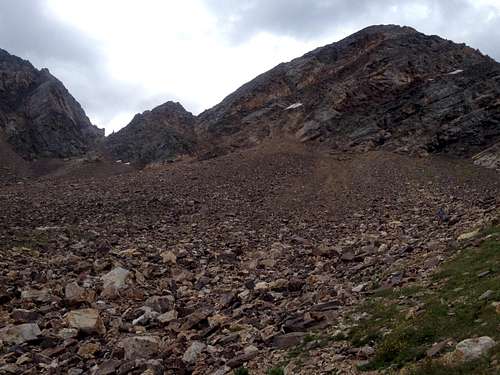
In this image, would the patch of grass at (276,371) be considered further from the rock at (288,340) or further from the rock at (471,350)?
the rock at (471,350)

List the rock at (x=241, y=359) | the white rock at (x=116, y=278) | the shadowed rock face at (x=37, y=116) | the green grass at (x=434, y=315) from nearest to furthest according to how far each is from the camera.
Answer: the green grass at (x=434, y=315) < the rock at (x=241, y=359) < the white rock at (x=116, y=278) < the shadowed rock face at (x=37, y=116)

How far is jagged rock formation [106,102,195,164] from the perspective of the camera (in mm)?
69812

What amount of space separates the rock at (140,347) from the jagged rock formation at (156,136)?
55421mm

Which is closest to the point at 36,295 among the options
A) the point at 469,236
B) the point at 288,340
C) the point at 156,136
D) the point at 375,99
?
the point at 288,340

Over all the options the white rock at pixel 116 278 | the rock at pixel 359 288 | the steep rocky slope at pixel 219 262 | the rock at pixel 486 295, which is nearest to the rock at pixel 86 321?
the steep rocky slope at pixel 219 262

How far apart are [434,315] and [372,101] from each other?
53.0m

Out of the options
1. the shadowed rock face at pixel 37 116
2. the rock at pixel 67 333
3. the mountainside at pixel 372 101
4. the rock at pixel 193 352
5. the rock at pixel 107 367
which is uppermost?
the shadowed rock face at pixel 37 116

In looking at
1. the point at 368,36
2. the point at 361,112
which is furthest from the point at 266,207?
the point at 368,36

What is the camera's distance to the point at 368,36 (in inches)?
2783

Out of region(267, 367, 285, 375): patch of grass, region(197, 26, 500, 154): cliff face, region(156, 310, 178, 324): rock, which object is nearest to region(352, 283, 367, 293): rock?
region(267, 367, 285, 375): patch of grass

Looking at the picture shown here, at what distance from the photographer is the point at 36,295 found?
16844 millimetres

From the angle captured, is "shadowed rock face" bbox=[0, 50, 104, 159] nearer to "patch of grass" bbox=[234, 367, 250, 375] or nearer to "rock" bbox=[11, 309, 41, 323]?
"rock" bbox=[11, 309, 41, 323]

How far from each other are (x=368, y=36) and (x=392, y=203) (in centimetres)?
4550

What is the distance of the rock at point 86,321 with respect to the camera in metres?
14.6
